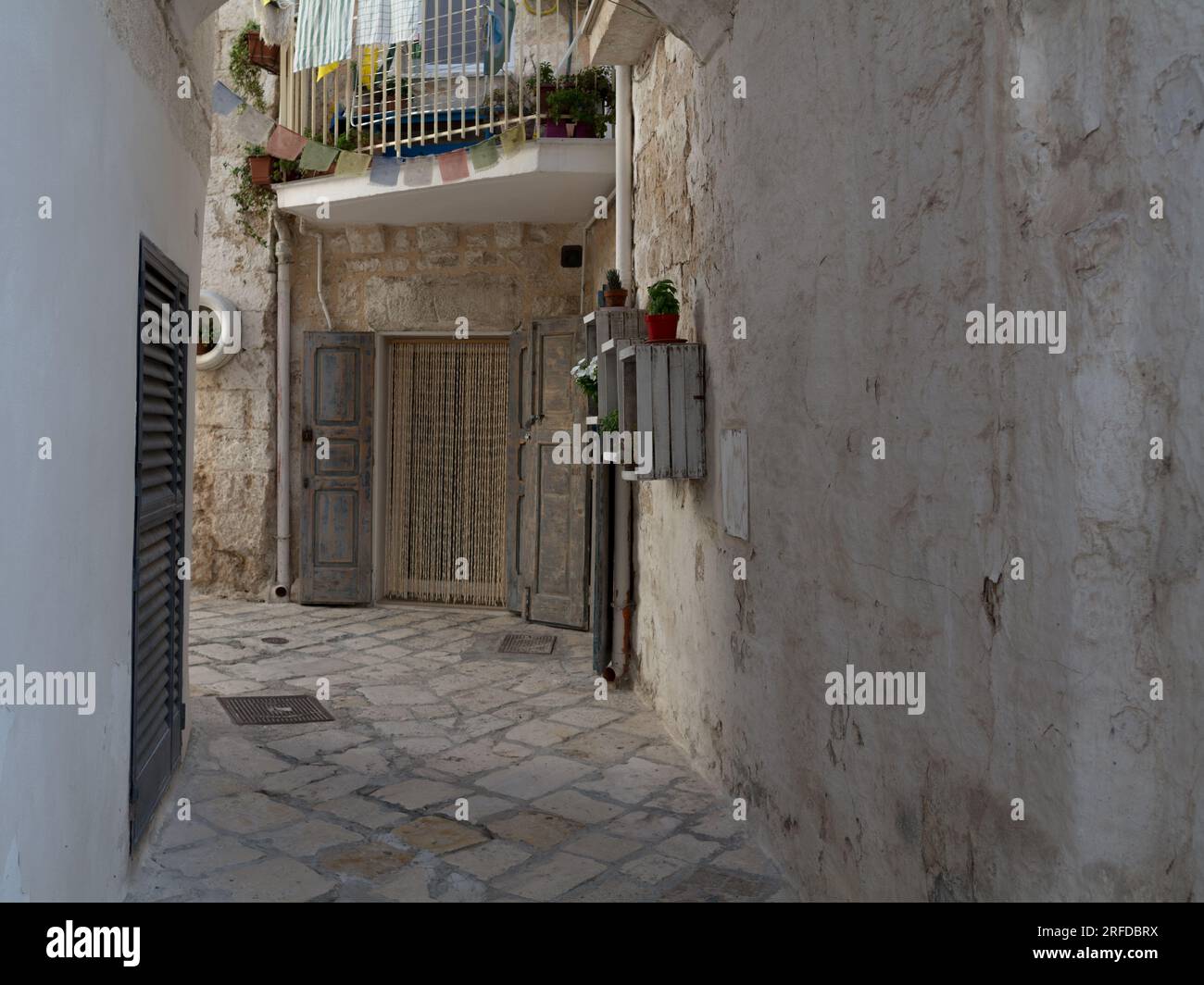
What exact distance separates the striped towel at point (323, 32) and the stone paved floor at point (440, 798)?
4.06 m

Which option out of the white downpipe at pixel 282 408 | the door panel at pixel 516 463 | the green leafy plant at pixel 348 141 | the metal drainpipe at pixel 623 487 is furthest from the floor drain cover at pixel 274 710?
the green leafy plant at pixel 348 141

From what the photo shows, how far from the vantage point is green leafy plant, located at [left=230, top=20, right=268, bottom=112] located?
9.33 m

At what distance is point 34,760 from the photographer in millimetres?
2283

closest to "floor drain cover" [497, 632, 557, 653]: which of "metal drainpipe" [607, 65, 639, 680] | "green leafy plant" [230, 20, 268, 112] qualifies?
"metal drainpipe" [607, 65, 639, 680]

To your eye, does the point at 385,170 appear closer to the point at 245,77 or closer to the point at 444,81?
the point at 444,81

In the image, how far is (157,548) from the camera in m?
3.96

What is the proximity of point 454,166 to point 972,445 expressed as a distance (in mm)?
6287

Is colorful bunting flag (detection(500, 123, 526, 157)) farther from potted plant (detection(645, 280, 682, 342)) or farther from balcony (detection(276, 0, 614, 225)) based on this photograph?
potted plant (detection(645, 280, 682, 342))

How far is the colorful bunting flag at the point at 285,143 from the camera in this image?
8094mm

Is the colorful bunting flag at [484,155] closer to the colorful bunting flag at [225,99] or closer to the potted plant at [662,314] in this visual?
the colorful bunting flag at [225,99]

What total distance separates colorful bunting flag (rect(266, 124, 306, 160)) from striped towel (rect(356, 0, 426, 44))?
134 cm

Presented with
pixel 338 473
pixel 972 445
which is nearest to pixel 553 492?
pixel 338 473

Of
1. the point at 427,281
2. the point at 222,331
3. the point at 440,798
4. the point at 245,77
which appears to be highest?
the point at 245,77
